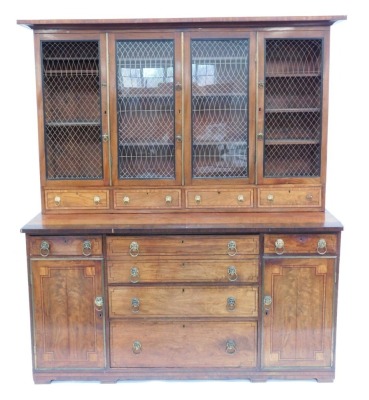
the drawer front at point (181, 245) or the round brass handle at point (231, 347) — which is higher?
the drawer front at point (181, 245)

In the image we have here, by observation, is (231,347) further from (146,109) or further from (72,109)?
(72,109)

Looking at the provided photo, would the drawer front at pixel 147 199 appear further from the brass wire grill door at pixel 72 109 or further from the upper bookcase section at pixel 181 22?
the upper bookcase section at pixel 181 22

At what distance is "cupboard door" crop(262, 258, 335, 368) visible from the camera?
9.62 feet

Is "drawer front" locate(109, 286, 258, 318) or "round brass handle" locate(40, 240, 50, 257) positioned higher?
"round brass handle" locate(40, 240, 50, 257)

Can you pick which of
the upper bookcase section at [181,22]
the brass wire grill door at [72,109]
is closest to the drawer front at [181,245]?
the brass wire grill door at [72,109]

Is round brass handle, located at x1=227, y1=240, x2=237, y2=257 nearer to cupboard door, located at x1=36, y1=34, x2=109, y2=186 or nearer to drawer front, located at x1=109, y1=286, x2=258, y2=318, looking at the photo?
drawer front, located at x1=109, y1=286, x2=258, y2=318

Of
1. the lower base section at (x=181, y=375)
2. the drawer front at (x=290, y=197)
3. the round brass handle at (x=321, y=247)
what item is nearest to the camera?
the round brass handle at (x=321, y=247)

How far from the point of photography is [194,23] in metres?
3.05

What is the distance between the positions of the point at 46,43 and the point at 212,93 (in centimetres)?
114

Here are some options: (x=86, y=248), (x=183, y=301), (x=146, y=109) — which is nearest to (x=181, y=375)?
(x=183, y=301)

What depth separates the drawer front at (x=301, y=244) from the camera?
2.91m

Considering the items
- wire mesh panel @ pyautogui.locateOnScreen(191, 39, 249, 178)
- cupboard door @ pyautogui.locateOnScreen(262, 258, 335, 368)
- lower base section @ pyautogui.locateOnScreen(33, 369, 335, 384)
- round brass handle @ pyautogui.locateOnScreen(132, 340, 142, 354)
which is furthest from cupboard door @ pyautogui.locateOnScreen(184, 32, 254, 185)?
lower base section @ pyautogui.locateOnScreen(33, 369, 335, 384)

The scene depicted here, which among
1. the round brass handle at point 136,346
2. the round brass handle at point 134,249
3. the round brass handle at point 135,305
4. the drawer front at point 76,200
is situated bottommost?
the round brass handle at point 136,346

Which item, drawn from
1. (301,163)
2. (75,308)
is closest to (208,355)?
(75,308)
